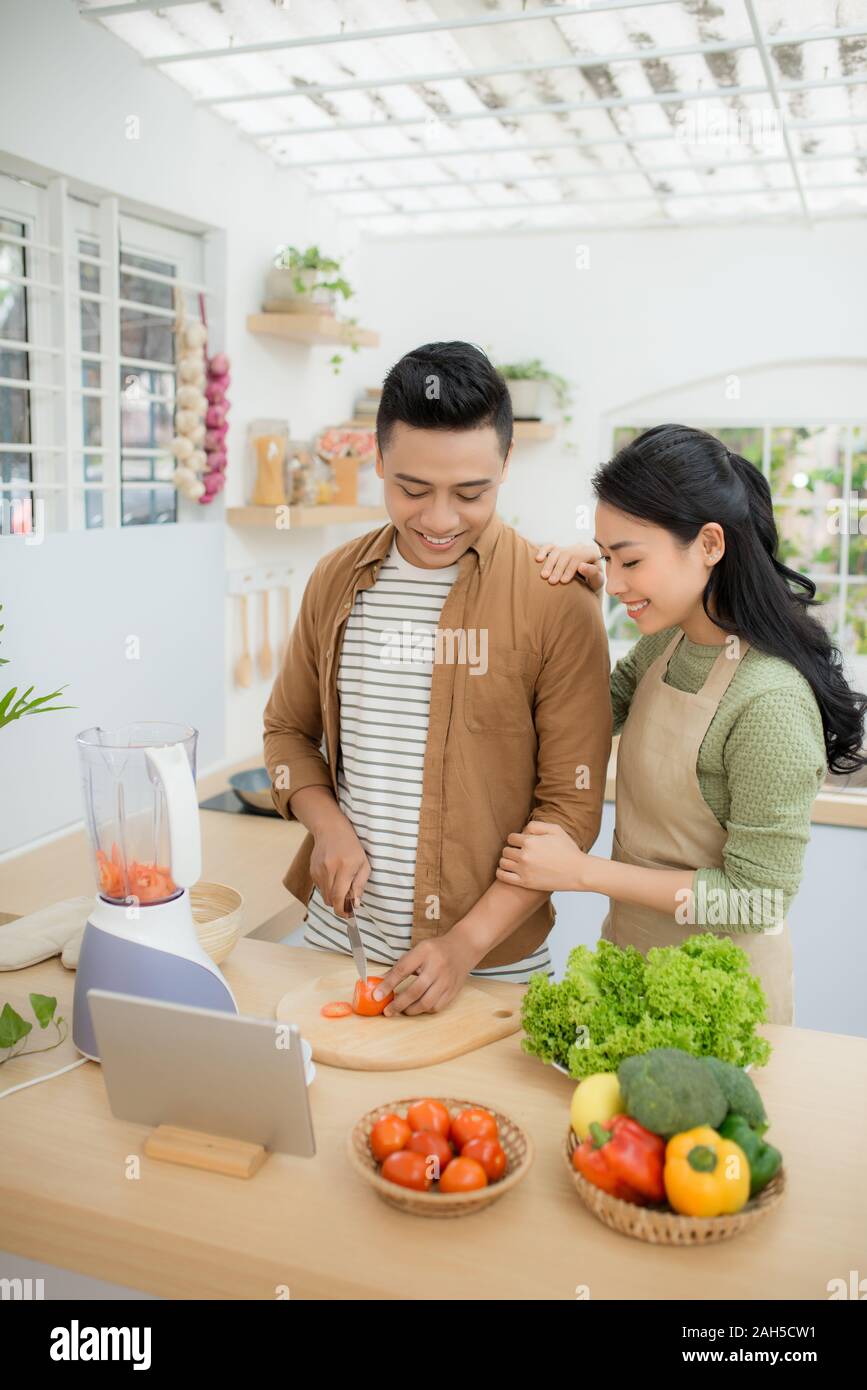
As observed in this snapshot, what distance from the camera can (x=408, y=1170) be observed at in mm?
999

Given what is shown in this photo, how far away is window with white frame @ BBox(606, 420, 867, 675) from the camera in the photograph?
4.04m

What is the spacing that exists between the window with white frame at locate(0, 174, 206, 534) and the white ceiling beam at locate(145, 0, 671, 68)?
39 centimetres

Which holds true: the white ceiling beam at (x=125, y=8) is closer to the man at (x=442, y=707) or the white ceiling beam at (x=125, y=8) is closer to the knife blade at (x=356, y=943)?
the man at (x=442, y=707)

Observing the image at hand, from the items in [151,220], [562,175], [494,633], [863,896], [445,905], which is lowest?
[863,896]

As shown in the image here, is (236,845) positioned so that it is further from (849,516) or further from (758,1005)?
(849,516)

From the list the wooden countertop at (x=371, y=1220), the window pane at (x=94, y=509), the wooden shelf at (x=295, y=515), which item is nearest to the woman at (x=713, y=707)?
the wooden countertop at (x=371, y=1220)

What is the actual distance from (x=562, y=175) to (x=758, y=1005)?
2707mm

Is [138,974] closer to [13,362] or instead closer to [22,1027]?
[22,1027]

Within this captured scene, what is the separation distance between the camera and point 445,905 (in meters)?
1.51

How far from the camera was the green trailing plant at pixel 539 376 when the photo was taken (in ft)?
13.3

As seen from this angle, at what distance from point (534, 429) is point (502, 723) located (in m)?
2.77
